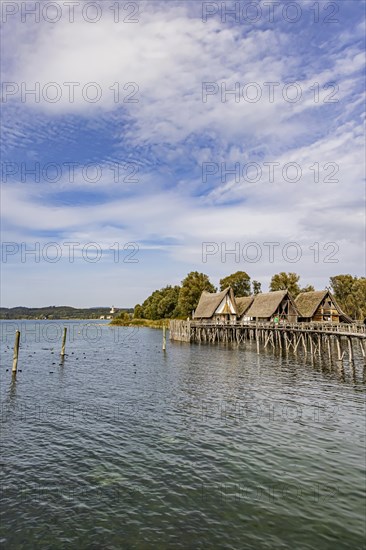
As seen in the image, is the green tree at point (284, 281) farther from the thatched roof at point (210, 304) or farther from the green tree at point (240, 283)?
the thatched roof at point (210, 304)

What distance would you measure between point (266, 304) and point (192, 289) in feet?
144

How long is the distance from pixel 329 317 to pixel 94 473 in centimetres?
6195

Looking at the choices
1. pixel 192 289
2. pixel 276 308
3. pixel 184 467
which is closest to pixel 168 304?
pixel 192 289

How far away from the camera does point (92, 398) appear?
2419cm

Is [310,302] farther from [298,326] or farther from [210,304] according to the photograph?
[210,304]

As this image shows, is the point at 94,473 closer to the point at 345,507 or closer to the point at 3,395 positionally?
the point at 345,507

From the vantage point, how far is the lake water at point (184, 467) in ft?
31.3

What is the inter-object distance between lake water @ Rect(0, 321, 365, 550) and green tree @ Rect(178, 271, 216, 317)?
77.8 m

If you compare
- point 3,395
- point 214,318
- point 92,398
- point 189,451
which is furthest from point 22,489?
point 214,318

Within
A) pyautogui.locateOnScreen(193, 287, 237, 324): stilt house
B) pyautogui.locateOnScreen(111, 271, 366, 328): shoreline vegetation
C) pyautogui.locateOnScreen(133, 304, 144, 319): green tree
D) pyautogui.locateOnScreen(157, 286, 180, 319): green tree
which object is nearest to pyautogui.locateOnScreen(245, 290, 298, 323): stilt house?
pyautogui.locateOnScreen(193, 287, 237, 324): stilt house

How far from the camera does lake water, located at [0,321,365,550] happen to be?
9531 millimetres

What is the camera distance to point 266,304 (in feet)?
205

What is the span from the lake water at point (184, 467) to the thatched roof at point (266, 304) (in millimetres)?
33678

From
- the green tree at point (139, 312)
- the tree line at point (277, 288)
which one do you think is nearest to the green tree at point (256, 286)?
the tree line at point (277, 288)
